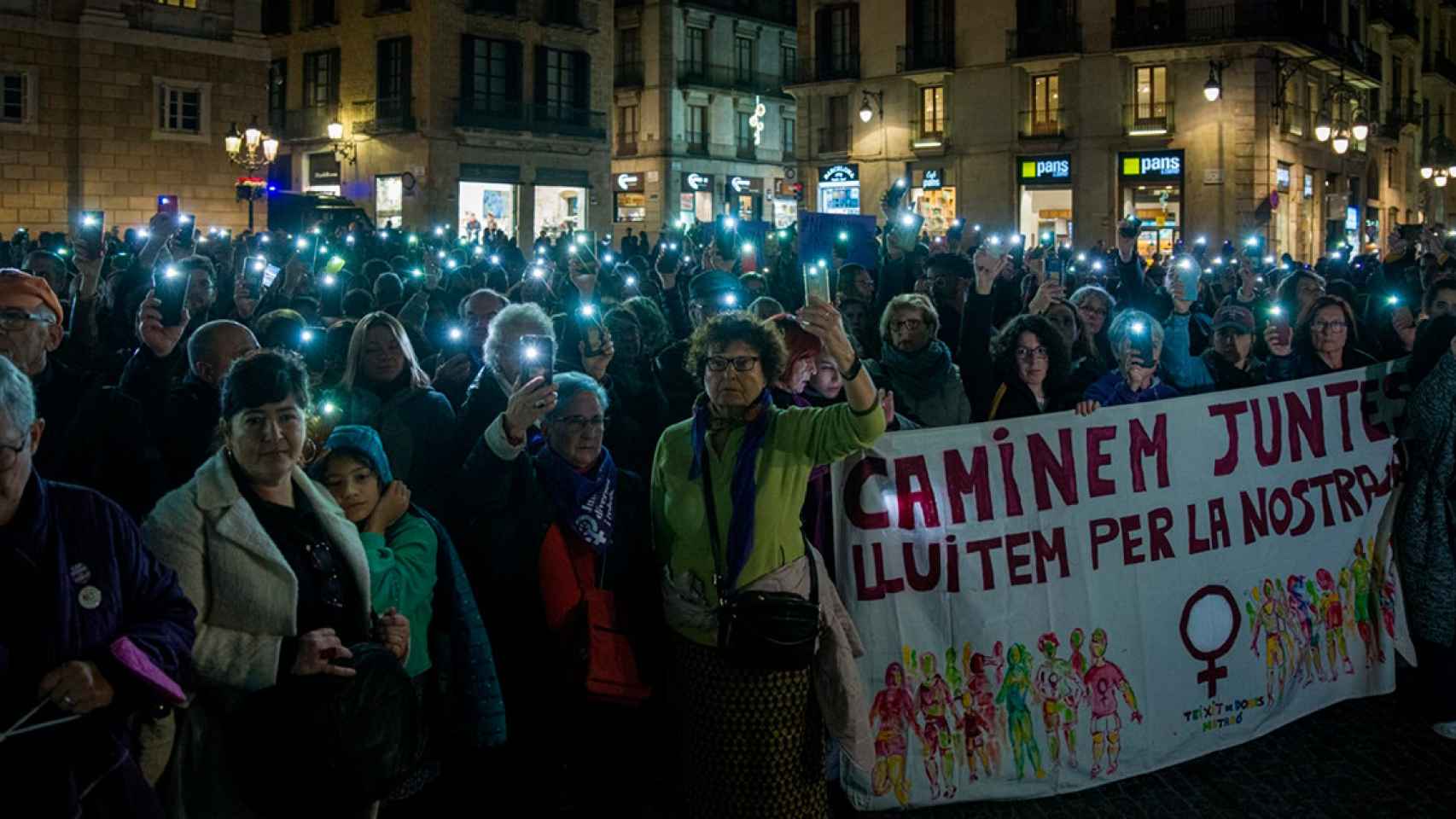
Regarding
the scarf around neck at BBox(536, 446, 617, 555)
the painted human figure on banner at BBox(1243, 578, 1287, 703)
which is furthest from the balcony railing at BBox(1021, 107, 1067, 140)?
the scarf around neck at BBox(536, 446, 617, 555)

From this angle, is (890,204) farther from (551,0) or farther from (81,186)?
(551,0)

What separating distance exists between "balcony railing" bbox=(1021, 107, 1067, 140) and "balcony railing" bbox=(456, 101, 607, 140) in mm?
14849

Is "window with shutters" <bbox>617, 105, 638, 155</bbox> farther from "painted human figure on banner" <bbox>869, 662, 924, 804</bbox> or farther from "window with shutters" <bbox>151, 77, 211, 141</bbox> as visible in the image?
"painted human figure on banner" <bbox>869, 662, 924, 804</bbox>

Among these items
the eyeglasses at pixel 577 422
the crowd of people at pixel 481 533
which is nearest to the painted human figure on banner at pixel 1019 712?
the crowd of people at pixel 481 533

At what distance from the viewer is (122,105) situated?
30578mm

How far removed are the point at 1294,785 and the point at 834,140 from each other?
127ft

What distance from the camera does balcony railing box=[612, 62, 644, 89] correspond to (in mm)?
53031

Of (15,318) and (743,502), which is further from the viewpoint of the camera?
(15,318)

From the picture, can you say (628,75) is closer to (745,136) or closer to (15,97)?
(745,136)

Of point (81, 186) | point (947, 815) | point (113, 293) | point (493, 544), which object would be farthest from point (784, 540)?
point (81, 186)

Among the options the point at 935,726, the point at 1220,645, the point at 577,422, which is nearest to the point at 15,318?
the point at 577,422

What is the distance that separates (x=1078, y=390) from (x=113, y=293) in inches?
254

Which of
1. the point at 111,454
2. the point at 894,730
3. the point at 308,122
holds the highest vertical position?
the point at 308,122

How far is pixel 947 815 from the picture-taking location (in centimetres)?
486
